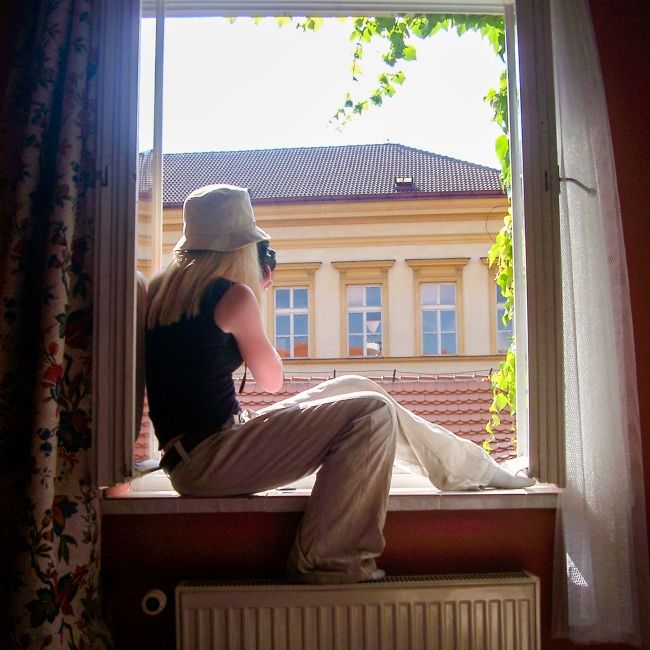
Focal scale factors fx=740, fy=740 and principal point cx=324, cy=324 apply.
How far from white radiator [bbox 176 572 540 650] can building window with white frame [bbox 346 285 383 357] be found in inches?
70.8

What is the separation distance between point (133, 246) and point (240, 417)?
49cm

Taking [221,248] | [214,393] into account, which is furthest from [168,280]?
[214,393]

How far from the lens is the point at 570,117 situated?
72.1 inches

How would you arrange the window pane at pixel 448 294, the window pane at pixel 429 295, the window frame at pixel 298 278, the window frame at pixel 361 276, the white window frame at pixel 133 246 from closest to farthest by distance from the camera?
the white window frame at pixel 133 246, the window frame at pixel 298 278, the window frame at pixel 361 276, the window pane at pixel 448 294, the window pane at pixel 429 295

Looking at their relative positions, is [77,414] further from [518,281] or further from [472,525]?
[518,281]

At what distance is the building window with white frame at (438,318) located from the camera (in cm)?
365

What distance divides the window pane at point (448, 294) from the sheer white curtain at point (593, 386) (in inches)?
68.4

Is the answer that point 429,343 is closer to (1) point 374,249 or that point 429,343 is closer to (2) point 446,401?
(1) point 374,249

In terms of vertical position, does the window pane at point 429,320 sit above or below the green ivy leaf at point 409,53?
below

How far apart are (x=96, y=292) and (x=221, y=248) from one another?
0.31 metres

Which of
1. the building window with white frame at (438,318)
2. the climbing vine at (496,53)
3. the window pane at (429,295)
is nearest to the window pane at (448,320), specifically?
the building window with white frame at (438,318)

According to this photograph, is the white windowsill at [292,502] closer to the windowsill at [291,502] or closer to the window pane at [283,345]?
the windowsill at [291,502]

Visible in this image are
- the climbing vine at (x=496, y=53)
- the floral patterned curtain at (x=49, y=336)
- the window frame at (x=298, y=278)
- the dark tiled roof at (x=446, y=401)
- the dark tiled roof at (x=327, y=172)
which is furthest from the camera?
the window frame at (x=298, y=278)

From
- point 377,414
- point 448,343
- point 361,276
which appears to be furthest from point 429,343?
point 377,414
